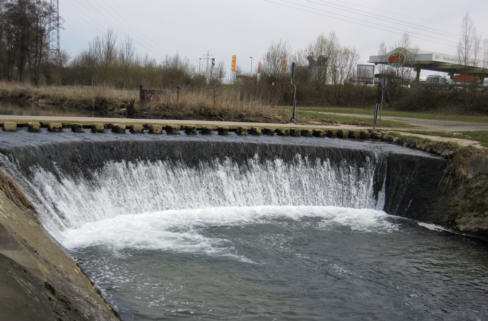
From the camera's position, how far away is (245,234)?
28.0 feet

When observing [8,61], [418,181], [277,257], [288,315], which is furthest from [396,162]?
[8,61]

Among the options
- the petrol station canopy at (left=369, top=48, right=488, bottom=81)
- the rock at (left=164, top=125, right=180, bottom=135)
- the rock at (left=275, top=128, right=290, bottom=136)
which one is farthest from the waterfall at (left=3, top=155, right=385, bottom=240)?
the petrol station canopy at (left=369, top=48, right=488, bottom=81)

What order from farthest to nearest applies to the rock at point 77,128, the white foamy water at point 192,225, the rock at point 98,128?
1. the rock at point 98,128
2. the rock at point 77,128
3. the white foamy water at point 192,225

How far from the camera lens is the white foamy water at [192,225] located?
753cm

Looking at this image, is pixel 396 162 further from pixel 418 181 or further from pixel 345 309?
pixel 345 309

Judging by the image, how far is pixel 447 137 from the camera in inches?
577

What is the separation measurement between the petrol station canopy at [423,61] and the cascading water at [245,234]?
110 feet

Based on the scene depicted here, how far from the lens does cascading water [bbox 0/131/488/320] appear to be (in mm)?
5906

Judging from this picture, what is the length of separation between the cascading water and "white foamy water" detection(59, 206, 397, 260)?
0.12 feet

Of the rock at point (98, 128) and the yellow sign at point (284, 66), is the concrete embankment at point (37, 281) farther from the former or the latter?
the yellow sign at point (284, 66)

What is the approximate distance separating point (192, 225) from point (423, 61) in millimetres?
42420

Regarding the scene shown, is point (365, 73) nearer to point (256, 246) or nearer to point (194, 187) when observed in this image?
point (194, 187)

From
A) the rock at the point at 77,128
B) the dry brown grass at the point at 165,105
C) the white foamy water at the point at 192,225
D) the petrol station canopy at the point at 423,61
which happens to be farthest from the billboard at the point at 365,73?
the rock at the point at 77,128

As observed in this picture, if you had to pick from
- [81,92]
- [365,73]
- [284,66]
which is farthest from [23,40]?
[365,73]
